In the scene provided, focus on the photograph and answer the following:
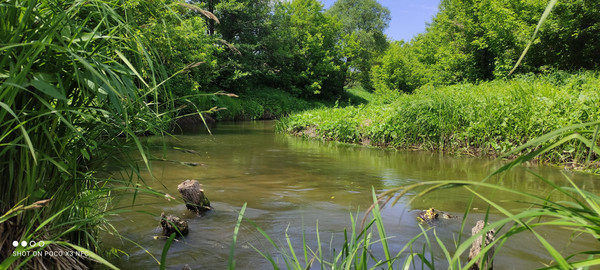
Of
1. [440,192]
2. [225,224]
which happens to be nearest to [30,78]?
[225,224]

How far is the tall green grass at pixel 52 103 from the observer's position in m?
1.30

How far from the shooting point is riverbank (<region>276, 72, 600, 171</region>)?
22.5ft

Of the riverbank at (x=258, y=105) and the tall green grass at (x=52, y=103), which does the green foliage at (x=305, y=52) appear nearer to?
the riverbank at (x=258, y=105)

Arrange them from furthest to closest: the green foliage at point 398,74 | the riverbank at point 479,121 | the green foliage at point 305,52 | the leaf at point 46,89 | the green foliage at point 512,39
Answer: the green foliage at point 305,52 → the green foliage at point 398,74 → the green foliage at point 512,39 → the riverbank at point 479,121 → the leaf at point 46,89

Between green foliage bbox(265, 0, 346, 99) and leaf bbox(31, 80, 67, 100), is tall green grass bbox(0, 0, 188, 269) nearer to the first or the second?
leaf bbox(31, 80, 67, 100)

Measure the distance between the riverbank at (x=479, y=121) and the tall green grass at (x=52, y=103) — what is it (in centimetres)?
607

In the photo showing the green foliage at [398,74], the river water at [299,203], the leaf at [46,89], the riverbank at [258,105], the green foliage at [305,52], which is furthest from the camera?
the green foliage at [305,52]

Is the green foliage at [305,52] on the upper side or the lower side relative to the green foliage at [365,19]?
lower

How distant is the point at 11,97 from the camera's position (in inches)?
48.8

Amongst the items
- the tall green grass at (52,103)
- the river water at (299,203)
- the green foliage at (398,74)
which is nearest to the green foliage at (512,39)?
the green foliage at (398,74)

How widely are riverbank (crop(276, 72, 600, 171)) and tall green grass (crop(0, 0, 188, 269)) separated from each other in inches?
239

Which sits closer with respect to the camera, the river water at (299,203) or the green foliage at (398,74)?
the river water at (299,203)

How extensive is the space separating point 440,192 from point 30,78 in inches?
189

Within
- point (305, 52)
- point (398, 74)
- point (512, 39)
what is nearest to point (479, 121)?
point (512, 39)
